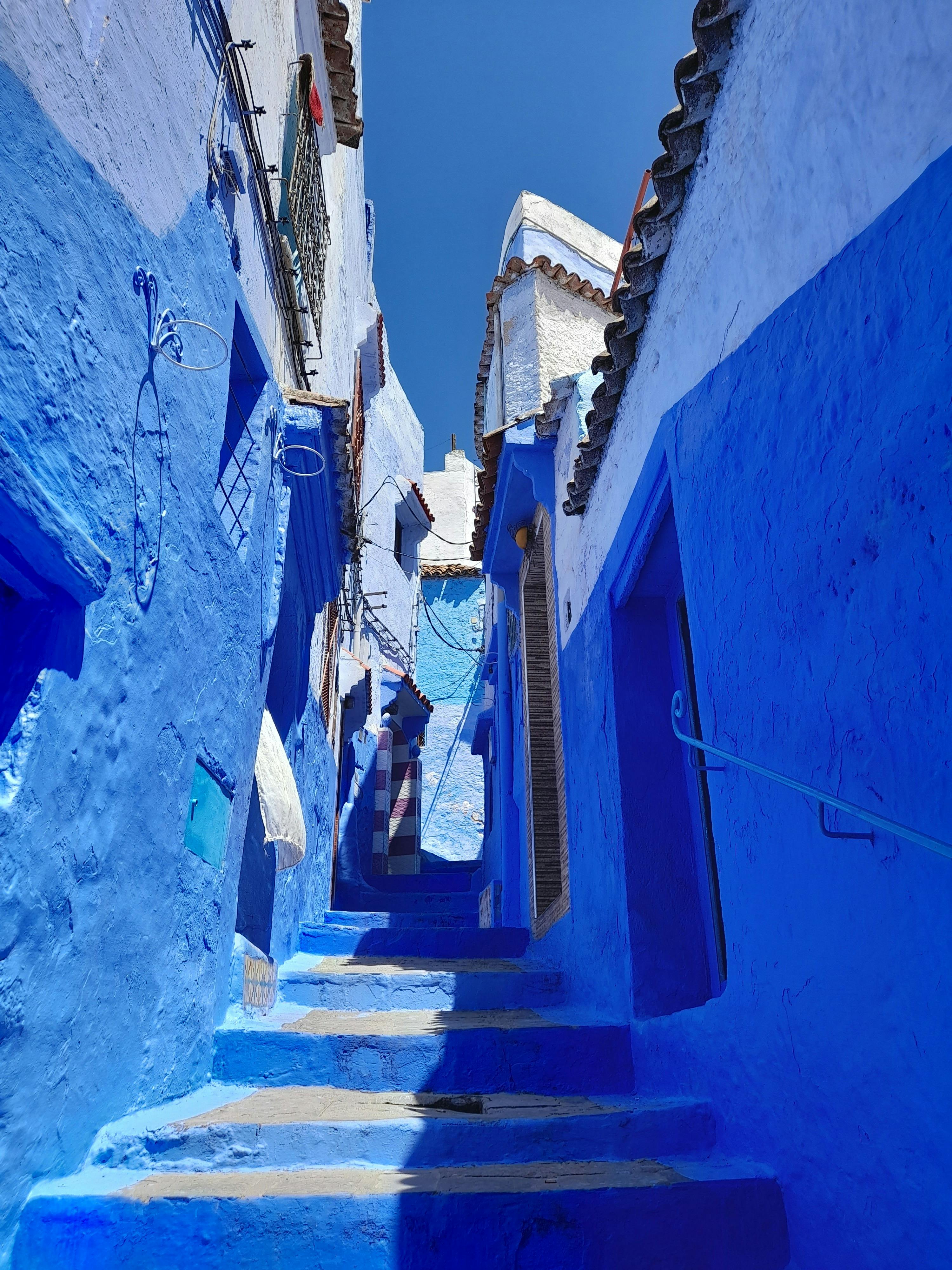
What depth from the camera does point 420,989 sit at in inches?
201

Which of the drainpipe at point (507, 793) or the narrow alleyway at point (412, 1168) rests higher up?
the drainpipe at point (507, 793)

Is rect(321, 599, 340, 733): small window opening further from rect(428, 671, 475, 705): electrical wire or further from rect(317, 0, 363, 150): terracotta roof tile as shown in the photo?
rect(428, 671, 475, 705): electrical wire

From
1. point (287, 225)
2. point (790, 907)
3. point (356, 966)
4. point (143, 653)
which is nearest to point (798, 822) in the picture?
point (790, 907)

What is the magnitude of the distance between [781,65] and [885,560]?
68.6 inches

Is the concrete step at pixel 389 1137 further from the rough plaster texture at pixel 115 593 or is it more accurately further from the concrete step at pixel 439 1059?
the concrete step at pixel 439 1059

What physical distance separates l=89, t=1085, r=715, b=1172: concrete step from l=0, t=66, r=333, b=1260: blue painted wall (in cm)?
17

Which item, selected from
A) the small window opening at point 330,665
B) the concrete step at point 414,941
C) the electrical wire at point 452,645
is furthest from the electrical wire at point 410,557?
the concrete step at point 414,941

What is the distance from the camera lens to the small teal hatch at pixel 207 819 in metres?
3.87

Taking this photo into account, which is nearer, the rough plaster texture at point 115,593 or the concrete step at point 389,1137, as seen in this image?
the rough plaster texture at point 115,593

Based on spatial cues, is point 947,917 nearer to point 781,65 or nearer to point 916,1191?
point 916,1191

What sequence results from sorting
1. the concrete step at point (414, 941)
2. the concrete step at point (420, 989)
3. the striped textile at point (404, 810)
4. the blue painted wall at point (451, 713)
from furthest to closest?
the blue painted wall at point (451, 713), the striped textile at point (404, 810), the concrete step at point (414, 941), the concrete step at point (420, 989)

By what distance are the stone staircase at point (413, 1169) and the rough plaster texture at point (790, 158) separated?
2664 mm

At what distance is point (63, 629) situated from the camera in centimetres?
260

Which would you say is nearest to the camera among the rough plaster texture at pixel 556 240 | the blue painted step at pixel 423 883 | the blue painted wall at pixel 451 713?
the rough plaster texture at pixel 556 240
